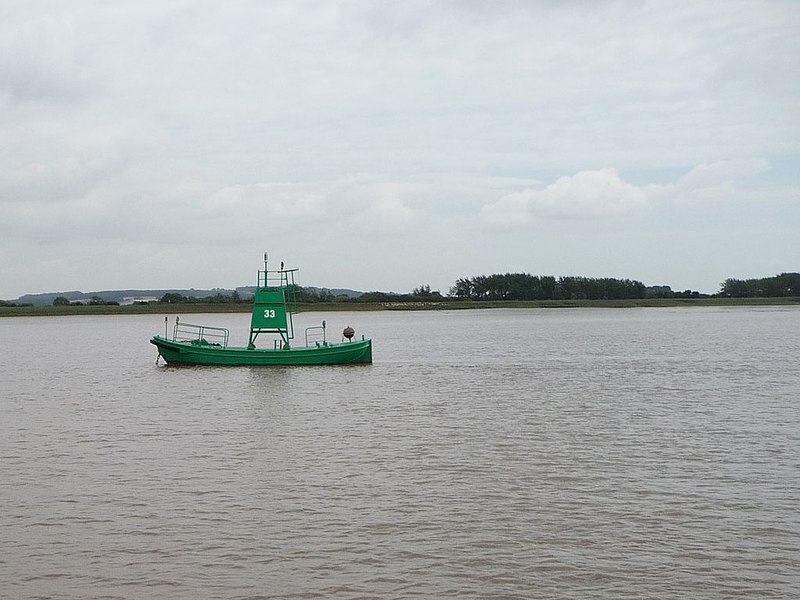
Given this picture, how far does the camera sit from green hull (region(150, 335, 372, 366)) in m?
39.6

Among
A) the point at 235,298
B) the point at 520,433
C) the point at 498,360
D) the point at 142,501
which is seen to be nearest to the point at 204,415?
the point at 520,433

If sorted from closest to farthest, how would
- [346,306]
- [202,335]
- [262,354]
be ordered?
[262,354], [202,335], [346,306]

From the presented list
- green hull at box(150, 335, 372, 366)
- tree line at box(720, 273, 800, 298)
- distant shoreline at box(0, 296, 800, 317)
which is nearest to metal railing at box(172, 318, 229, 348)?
green hull at box(150, 335, 372, 366)

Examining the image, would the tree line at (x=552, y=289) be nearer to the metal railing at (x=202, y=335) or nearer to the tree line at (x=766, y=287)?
the tree line at (x=766, y=287)

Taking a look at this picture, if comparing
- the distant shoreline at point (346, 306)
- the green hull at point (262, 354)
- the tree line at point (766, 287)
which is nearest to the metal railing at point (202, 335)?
the green hull at point (262, 354)

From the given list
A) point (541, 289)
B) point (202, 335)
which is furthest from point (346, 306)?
point (202, 335)

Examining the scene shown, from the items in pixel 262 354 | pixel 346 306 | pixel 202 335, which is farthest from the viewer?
pixel 346 306

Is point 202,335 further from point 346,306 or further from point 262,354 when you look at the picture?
point 346,306

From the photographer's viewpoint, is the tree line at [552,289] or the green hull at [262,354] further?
the tree line at [552,289]

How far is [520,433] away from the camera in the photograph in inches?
835

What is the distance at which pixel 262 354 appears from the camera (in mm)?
39500

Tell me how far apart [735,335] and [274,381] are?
4569 centimetres

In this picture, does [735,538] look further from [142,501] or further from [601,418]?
[601,418]

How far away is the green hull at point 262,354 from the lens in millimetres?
39625
